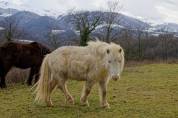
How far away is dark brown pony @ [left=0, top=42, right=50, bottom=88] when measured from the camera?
590 inches

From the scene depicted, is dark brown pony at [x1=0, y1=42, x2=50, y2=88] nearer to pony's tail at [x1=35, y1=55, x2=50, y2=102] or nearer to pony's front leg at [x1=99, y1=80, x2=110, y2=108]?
pony's tail at [x1=35, y1=55, x2=50, y2=102]

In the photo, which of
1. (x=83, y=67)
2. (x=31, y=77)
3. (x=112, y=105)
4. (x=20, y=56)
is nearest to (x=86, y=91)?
(x=83, y=67)

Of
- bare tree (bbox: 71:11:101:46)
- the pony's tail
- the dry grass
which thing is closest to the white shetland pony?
the pony's tail

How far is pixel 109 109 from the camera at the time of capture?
362 inches

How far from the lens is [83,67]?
9133mm

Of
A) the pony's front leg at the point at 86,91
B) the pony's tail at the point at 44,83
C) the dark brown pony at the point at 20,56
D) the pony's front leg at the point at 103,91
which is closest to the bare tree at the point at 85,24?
the dark brown pony at the point at 20,56

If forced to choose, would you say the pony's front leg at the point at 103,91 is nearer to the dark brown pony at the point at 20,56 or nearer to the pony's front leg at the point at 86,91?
the pony's front leg at the point at 86,91

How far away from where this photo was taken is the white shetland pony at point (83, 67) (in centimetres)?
870

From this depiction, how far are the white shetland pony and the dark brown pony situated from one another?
556cm

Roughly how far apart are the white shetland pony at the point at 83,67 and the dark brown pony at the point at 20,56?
18.2 ft

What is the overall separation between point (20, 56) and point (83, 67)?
6799 millimetres

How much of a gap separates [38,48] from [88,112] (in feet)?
24.8

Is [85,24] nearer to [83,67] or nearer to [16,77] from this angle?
[16,77]

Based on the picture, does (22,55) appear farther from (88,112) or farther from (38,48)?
(88,112)
